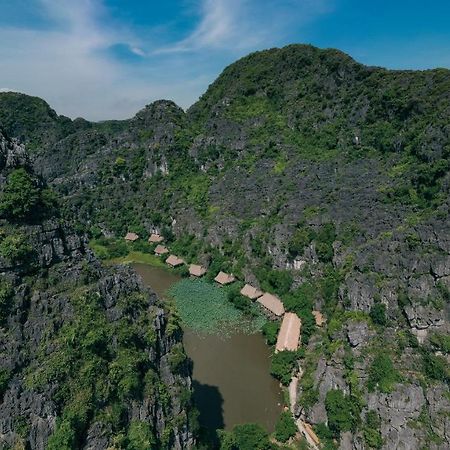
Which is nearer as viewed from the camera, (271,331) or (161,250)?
(271,331)

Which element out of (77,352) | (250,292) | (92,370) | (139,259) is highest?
(77,352)

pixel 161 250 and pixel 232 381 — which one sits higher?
pixel 161 250

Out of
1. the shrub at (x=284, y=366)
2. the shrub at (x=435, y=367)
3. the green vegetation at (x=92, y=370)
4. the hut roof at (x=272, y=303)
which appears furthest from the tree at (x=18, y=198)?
the shrub at (x=435, y=367)

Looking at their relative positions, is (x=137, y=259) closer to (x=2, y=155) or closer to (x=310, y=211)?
(x=310, y=211)

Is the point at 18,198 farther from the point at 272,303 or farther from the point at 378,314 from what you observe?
the point at 272,303

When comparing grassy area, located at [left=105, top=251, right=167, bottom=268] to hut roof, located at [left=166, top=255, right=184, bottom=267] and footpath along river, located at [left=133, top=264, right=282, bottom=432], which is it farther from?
footpath along river, located at [left=133, top=264, right=282, bottom=432]

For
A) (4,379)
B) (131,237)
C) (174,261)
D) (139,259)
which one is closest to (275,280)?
(174,261)
